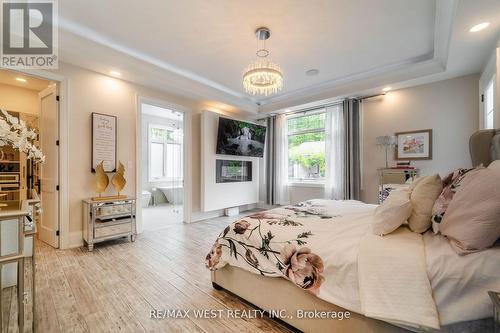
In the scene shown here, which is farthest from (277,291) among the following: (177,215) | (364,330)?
(177,215)

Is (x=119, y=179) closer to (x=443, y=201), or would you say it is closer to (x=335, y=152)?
(x=443, y=201)

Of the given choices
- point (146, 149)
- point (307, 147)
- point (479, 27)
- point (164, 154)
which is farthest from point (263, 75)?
point (164, 154)

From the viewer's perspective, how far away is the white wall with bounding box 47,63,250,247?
314 cm

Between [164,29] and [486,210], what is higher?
[164,29]

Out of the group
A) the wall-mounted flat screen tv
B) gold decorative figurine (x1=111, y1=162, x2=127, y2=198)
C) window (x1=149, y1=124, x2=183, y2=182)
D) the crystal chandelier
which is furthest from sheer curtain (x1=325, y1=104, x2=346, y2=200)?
window (x1=149, y1=124, x2=183, y2=182)

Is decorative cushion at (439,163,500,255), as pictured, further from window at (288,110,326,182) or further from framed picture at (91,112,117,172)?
framed picture at (91,112,117,172)

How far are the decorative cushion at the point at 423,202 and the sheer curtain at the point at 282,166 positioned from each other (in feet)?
13.6

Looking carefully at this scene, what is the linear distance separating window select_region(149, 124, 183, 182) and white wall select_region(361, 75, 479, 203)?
5339 millimetres

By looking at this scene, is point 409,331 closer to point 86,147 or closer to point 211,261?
point 211,261

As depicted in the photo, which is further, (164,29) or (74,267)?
(164,29)

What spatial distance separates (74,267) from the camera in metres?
2.49

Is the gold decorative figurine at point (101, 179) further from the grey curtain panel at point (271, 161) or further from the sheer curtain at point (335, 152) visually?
the sheer curtain at point (335, 152)

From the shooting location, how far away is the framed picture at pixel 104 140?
3322mm

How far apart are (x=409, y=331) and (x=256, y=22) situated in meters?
3.02
